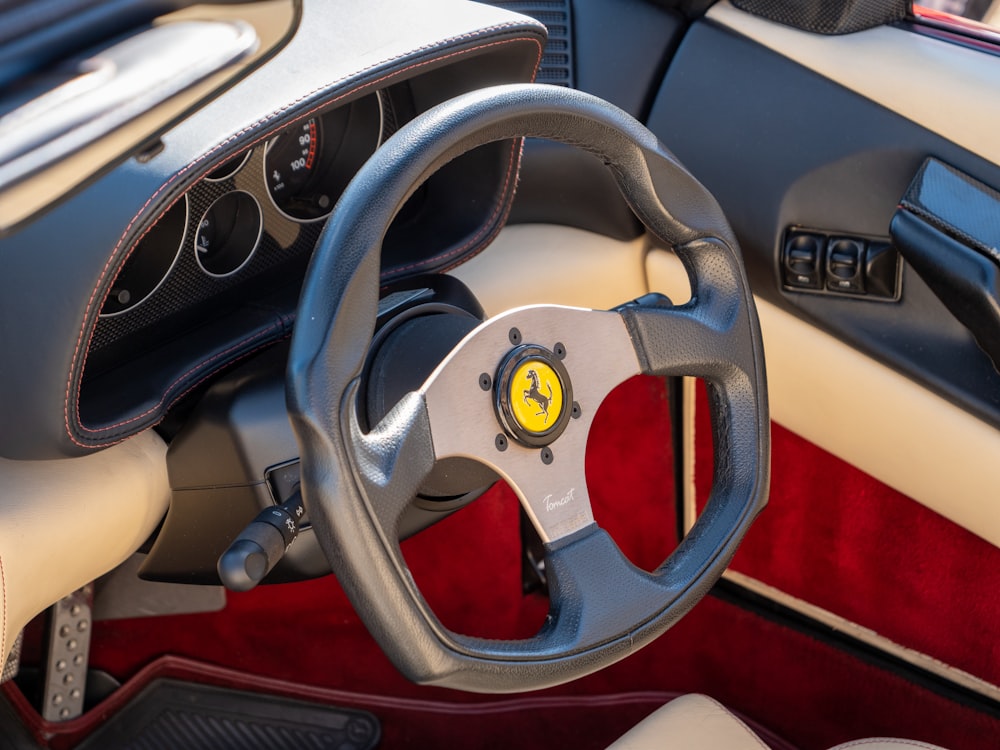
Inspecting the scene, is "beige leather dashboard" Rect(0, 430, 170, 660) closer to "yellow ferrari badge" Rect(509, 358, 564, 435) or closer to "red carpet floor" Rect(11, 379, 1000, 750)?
"yellow ferrari badge" Rect(509, 358, 564, 435)

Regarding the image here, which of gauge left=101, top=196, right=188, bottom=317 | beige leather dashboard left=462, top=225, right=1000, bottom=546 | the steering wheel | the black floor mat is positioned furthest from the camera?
the black floor mat

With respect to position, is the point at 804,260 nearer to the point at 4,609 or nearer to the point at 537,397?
the point at 537,397

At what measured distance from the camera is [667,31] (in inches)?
62.4

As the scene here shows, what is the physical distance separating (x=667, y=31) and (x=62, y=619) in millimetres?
1132

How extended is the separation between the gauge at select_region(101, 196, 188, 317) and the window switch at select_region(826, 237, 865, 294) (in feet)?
2.57

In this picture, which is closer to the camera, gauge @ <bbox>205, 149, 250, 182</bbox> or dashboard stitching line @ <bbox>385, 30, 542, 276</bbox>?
gauge @ <bbox>205, 149, 250, 182</bbox>

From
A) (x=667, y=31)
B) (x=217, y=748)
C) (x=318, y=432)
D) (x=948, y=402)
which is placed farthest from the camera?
(x=217, y=748)

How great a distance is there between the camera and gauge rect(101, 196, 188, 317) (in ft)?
3.93

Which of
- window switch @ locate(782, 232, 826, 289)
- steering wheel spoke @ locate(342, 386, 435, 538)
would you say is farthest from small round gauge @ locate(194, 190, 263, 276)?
window switch @ locate(782, 232, 826, 289)

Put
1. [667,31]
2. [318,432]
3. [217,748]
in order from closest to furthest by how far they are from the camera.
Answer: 1. [318,432]
2. [667,31]
3. [217,748]

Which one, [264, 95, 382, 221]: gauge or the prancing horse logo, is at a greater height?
[264, 95, 382, 221]: gauge

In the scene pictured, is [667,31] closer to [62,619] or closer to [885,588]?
[885,588]

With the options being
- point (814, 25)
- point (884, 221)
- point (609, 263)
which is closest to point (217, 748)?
point (609, 263)

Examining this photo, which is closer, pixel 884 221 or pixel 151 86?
pixel 151 86
